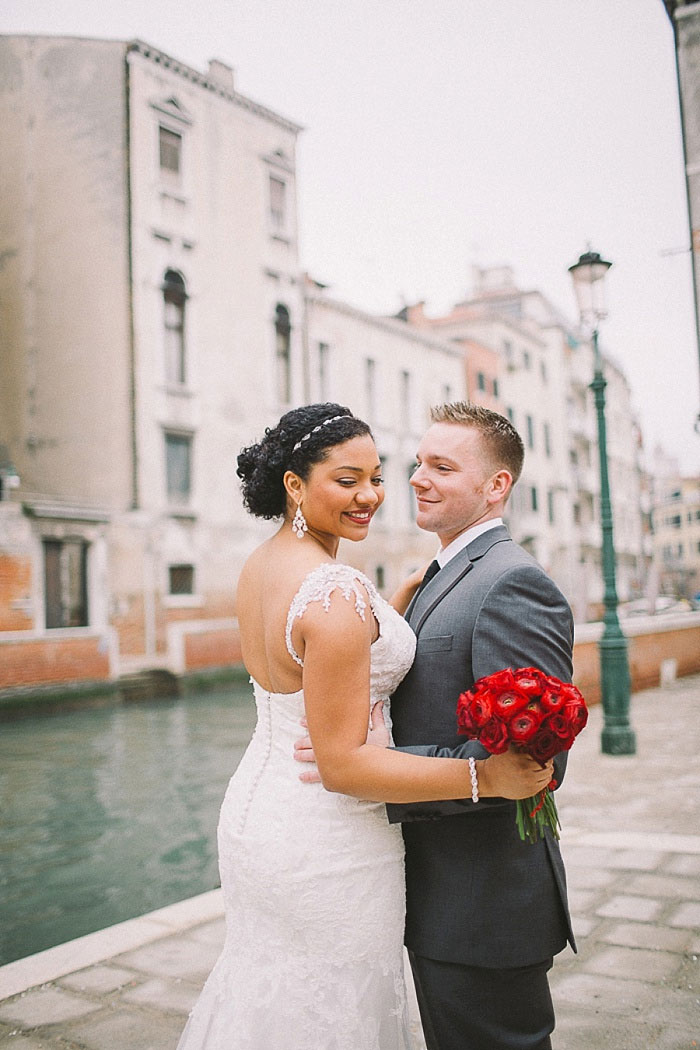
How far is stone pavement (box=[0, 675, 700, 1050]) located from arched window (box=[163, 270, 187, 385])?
19223 mm

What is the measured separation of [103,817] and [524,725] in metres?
8.02

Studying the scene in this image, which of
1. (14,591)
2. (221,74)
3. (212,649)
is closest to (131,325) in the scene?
(14,591)

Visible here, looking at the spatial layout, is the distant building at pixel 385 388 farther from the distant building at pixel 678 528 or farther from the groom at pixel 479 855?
the distant building at pixel 678 528

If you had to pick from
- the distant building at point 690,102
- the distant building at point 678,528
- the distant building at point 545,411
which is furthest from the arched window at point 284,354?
the distant building at point 678,528

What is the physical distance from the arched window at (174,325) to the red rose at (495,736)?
22.1m

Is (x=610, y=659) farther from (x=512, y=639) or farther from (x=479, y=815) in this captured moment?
(x=512, y=639)

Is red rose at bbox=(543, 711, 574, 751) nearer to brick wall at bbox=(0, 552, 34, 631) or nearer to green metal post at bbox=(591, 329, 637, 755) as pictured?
green metal post at bbox=(591, 329, 637, 755)

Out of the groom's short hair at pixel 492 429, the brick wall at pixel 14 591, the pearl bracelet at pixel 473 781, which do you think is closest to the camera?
the pearl bracelet at pixel 473 781

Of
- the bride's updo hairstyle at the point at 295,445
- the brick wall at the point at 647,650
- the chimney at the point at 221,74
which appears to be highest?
the chimney at the point at 221,74

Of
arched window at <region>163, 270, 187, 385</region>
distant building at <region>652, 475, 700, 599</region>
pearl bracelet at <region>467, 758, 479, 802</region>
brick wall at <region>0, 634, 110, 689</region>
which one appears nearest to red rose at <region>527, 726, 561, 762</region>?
pearl bracelet at <region>467, 758, 479, 802</region>

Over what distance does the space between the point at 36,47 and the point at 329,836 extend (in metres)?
23.0

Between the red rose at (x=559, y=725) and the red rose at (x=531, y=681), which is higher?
the red rose at (x=531, y=681)

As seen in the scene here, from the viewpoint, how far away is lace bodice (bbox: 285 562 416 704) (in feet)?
6.53

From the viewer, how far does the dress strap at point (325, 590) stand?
1981 millimetres
